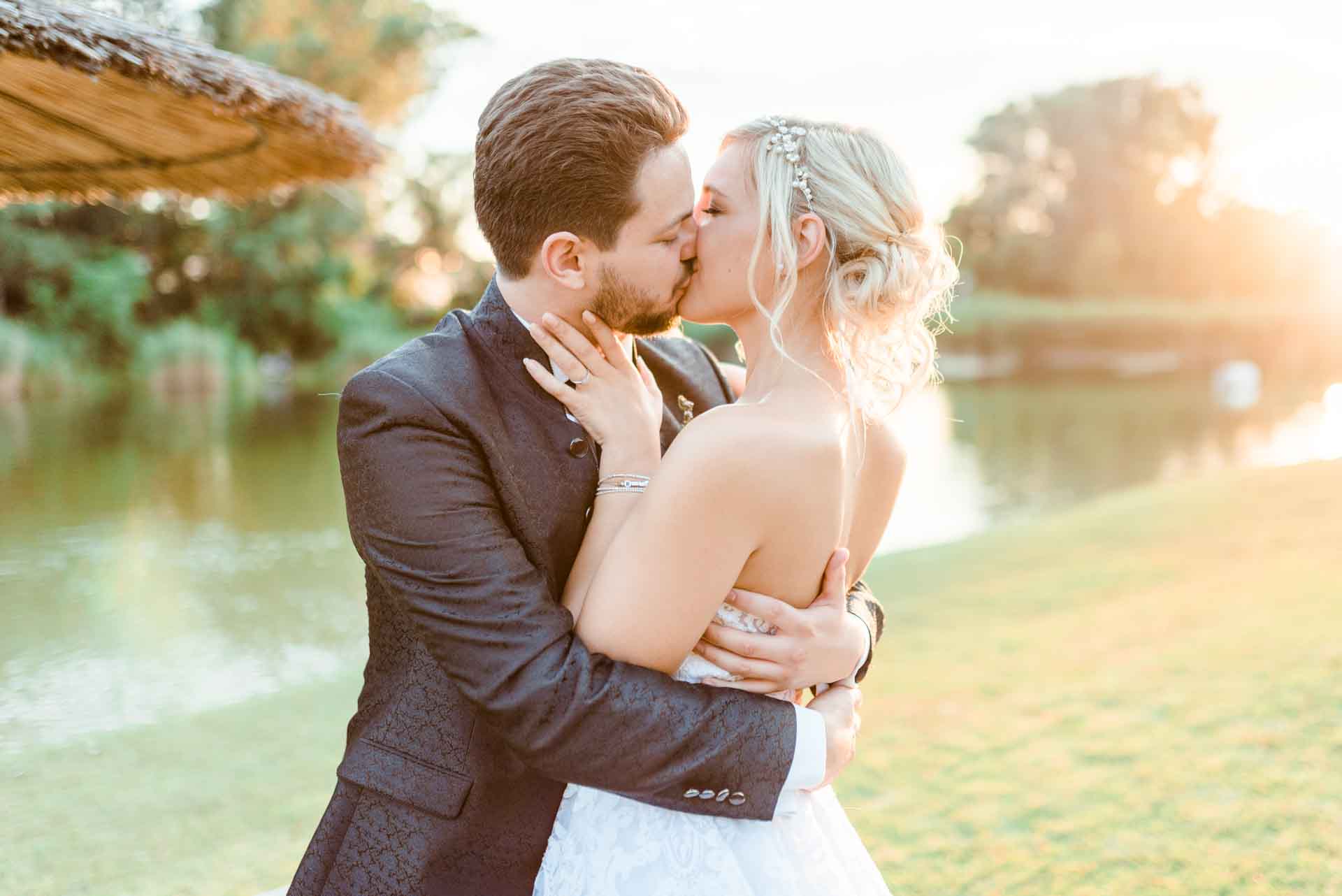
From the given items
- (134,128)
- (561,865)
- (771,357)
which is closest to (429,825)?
(561,865)

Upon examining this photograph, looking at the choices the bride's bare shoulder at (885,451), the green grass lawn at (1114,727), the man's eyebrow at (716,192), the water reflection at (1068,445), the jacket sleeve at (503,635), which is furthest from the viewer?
the water reflection at (1068,445)

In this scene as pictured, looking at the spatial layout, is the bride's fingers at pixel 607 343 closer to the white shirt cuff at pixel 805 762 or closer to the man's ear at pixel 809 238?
the man's ear at pixel 809 238

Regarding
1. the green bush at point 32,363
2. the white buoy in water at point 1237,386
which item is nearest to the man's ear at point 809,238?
the green bush at point 32,363

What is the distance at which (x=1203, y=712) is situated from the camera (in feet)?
15.6

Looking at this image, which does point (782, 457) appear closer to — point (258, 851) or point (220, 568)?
point (258, 851)

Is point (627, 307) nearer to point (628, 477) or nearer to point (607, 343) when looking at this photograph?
point (607, 343)

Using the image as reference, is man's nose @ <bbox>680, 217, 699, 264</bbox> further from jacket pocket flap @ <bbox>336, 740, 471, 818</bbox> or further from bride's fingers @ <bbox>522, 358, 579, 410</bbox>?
jacket pocket flap @ <bbox>336, 740, 471, 818</bbox>

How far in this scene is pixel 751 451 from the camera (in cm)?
173

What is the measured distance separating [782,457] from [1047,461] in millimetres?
17326

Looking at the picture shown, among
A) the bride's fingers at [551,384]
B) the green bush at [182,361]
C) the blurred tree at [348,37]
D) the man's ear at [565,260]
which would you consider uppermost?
the blurred tree at [348,37]

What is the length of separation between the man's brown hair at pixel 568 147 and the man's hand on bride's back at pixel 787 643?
2.26 ft

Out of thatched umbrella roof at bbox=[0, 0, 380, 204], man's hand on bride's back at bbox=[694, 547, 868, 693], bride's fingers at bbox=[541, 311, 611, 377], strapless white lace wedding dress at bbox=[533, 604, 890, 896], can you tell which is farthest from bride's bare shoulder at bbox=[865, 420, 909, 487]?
thatched umbrella roof at bbox=[0, 0, 380, 204]

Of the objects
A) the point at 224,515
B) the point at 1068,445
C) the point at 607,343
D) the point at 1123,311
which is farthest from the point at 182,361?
the point at 1123,311

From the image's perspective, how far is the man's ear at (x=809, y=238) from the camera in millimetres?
1978
